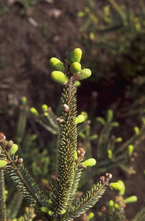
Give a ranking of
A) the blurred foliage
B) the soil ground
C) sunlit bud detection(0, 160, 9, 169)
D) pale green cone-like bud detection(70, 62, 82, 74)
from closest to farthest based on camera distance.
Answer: pale green cone-like bud detection(70, 62, 82, 74) → sunlit bud detection(0, 160, 9, 169) → the blurred foliage → the soil ground

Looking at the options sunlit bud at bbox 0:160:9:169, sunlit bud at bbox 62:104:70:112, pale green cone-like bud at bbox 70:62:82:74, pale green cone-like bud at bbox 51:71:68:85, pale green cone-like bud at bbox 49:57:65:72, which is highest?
pale green cone-like bud at bbox 49:57:65:72

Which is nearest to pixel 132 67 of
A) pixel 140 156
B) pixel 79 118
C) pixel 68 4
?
pixel 140 156

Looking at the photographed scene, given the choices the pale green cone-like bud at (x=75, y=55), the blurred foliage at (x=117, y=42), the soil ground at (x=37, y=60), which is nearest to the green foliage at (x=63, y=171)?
the pale green cone-like bud at (x=75, y=55)

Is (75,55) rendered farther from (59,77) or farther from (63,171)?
(63,171)

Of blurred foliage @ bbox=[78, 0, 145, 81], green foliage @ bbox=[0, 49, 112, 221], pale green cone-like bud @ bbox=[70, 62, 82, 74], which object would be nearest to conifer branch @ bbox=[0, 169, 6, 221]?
green foliage @ bbox=[0, 49, 112, 221]

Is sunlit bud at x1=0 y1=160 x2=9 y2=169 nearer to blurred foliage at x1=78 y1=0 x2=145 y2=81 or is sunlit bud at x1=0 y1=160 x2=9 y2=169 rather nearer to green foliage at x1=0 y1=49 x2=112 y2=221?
green foliage at x1=0 y1=49 x2=112 y2=221

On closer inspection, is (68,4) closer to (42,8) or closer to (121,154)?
(42,8)
